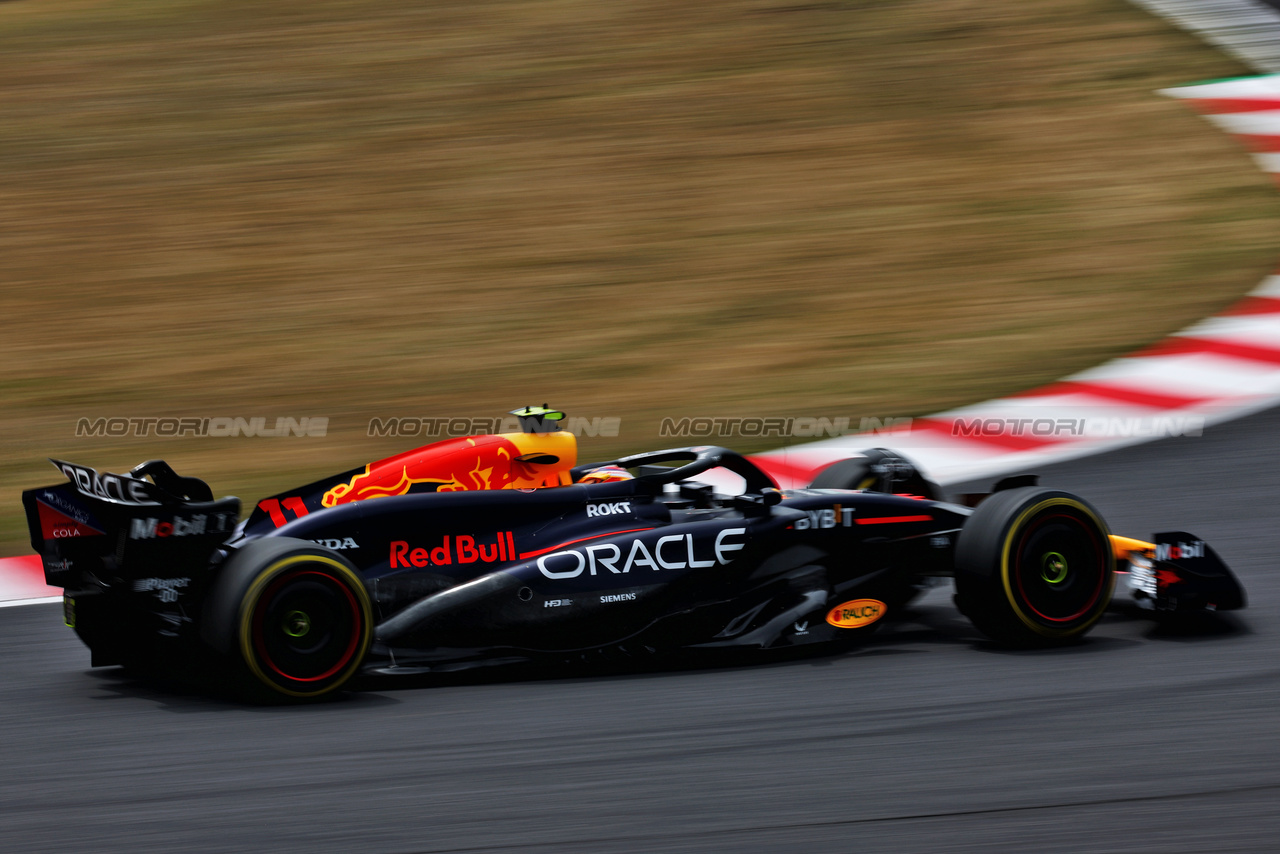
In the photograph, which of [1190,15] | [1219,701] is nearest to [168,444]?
[1219,701]

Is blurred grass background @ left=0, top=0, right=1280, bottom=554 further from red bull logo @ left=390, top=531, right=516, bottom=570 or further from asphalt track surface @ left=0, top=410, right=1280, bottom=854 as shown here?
asphalt track surface @ left=0, top=410, right=1280, bottom=854

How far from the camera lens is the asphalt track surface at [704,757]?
11.1 ft

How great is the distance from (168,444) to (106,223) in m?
4.15

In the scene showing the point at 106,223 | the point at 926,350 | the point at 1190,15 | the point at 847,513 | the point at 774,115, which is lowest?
the point at 847,513

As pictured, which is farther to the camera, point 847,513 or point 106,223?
point 106,223

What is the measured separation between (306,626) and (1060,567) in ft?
7.91

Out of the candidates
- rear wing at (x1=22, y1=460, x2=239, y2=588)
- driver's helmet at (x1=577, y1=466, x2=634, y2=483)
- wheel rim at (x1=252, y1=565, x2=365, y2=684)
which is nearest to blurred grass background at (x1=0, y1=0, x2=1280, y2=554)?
driver's helmet at (x1=577, y1=466, x2=634, y2=483)

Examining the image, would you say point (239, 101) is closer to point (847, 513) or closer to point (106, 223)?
point (106, 223)

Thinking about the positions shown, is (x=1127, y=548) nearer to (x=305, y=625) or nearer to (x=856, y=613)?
(x=856, y=613)

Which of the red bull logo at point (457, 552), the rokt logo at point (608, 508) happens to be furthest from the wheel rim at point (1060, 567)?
the red bull logo at point (457, 552)

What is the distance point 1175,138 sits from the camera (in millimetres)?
12523

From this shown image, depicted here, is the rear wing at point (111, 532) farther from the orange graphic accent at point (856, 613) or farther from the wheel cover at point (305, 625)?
the orange graphic accent at point (856, 613)

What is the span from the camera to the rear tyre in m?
4.73

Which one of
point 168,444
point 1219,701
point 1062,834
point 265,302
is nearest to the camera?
point 1062,834
